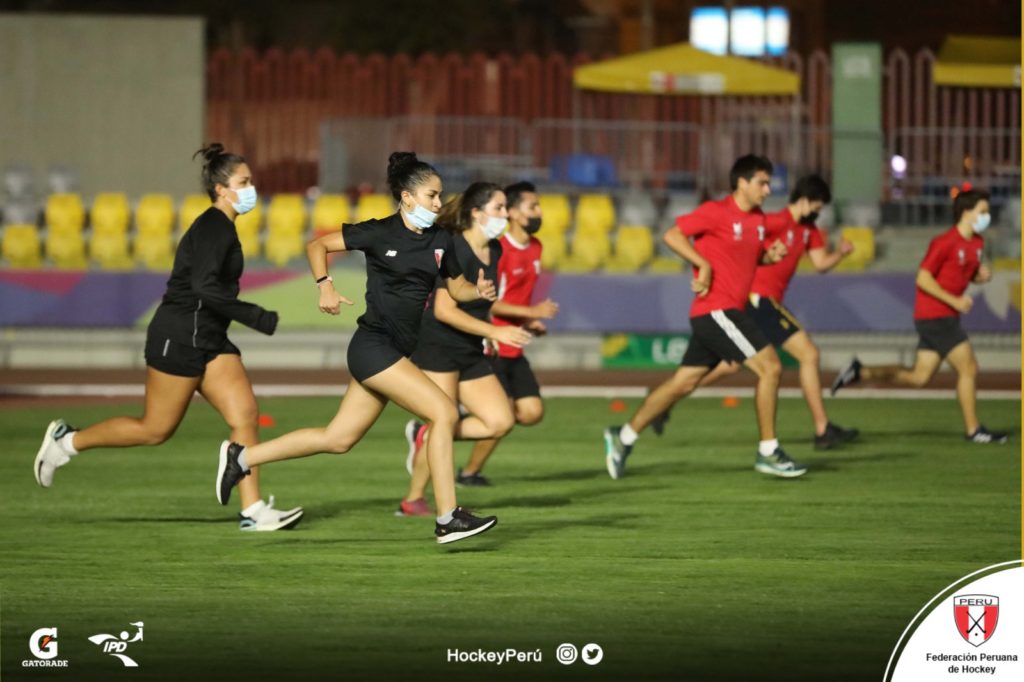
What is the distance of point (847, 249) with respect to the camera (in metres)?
14.1

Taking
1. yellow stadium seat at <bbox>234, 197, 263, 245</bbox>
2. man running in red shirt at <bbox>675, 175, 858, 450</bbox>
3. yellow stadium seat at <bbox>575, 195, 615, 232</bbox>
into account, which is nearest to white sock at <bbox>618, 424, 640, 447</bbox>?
man running in red shirt at <bbox>675, 175, 858, 450</bbox>

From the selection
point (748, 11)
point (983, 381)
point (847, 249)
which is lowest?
point (983, 381)

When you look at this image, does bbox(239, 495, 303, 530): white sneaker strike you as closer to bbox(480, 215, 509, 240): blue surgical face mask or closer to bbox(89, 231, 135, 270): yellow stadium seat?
bbox(480, 215, 509, 240): blue surgical face mask

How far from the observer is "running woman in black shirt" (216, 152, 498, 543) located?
9148 millimetres

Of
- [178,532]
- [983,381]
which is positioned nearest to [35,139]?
[983,381]

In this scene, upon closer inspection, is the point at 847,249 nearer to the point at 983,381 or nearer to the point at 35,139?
the point at 983,381

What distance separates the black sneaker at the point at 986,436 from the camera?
1452cm

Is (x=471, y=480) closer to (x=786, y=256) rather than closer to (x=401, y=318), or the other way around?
(x=401, y=318)

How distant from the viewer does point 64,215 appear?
78.7 feet

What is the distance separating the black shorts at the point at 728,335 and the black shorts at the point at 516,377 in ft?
3.93

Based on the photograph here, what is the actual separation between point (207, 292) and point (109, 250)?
47.6ft

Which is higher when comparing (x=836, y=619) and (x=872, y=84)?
(x=872, y=84)

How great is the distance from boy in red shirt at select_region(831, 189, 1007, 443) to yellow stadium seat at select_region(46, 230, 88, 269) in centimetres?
1235

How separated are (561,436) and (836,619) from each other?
764cm
